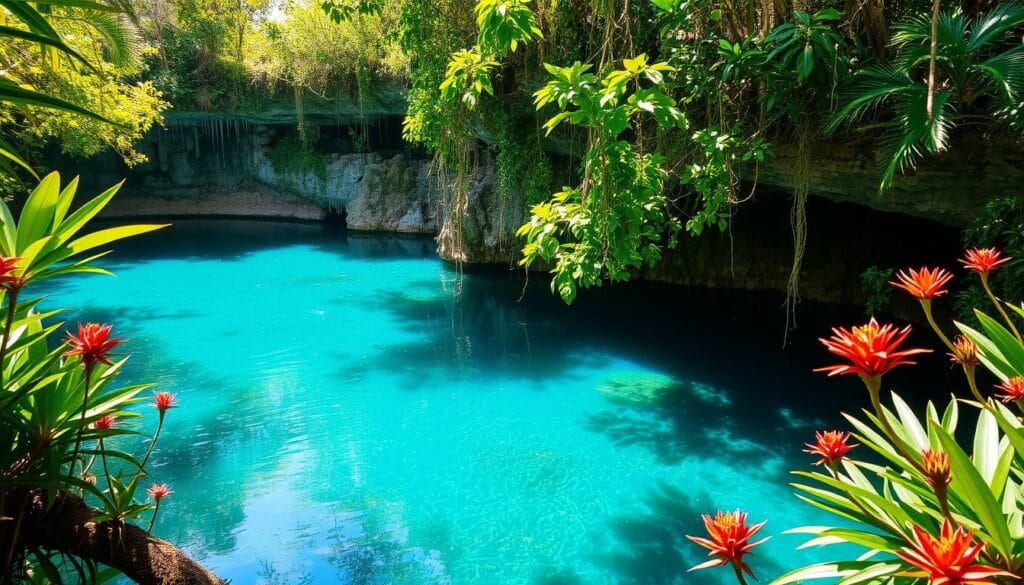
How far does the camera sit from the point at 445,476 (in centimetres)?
498

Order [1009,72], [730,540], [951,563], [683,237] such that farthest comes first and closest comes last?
1. [683,237]
2. [1009,72]
3. [730,540]
4. [951,563]

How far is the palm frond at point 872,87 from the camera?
3.87m

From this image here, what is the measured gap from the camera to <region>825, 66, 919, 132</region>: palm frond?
3.87m

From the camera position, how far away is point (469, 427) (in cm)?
583

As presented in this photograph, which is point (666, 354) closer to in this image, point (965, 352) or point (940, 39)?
point (940, 39)

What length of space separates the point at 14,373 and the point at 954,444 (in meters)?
2.26

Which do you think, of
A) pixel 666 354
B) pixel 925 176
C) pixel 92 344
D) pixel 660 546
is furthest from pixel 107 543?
pixel 925 176

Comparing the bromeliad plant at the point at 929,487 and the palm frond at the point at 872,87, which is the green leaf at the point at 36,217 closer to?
the bromeliad plant at the point at 929,487

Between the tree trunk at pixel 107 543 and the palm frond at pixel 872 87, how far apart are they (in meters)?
4.32

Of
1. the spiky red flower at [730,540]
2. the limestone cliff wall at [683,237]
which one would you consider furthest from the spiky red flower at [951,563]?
the limestone cliff wall at [683,237]

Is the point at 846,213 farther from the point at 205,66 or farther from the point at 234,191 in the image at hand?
the point at 234,191

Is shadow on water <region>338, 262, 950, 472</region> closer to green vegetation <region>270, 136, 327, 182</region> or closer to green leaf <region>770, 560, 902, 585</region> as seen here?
green leaf <region>770, 560, 902, 585</region>

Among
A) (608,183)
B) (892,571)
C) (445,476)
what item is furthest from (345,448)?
(892,571)

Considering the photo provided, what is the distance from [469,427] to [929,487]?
473cm
